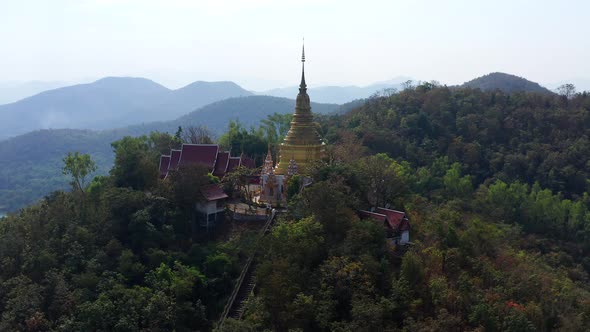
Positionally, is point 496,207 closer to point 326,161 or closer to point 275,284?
point 326,161

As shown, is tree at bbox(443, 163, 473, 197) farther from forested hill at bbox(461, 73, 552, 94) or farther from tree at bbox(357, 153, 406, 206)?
forested hill at bbox(461, 73, 552, 94)

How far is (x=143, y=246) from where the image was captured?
2305 cm

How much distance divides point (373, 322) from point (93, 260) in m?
10.9

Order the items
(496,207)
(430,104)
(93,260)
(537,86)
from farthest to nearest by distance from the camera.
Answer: (537,86) → (430,104) → (496,207) → (93,260)

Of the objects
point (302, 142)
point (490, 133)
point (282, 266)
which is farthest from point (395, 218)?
point (490, 133)

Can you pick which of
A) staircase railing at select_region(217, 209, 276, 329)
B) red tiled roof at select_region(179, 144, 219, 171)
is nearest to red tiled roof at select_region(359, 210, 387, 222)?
staircase railing at select_region(217, 209, 276, 329)

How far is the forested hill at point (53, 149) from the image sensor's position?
3637 inches

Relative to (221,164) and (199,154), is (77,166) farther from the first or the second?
(221,164)

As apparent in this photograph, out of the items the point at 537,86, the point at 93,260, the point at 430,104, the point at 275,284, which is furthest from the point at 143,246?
the point at 537,86

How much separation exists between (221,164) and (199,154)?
4.05ft

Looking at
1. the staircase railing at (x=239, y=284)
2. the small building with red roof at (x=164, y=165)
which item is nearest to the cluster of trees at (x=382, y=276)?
the staircase railing at (x=239, y=284)

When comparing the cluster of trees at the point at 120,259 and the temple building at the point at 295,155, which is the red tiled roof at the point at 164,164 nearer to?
the cluster of trees at the point at 120,259

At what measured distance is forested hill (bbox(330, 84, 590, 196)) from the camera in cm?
4322

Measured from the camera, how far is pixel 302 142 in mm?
29547
